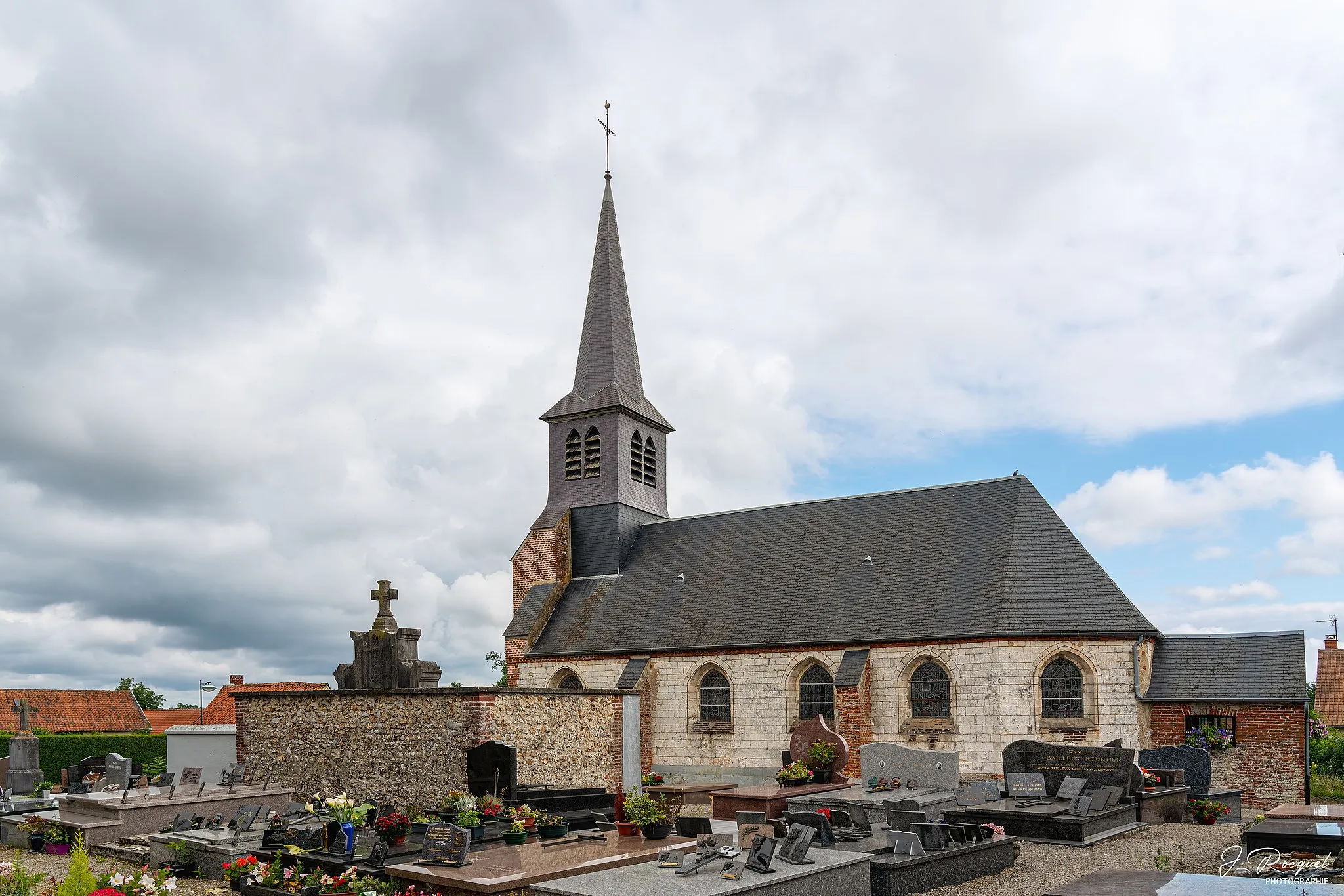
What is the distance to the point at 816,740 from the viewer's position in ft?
61.0

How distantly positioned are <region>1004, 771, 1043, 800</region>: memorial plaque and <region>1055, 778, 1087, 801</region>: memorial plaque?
24cm

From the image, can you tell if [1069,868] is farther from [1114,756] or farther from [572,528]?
[572,528]

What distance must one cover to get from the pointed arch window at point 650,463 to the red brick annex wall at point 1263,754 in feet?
56.5

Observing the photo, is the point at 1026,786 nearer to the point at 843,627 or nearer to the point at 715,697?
the point at 843,627

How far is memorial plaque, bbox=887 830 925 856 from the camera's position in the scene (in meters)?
11.1

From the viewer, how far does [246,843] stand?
12.6 meters

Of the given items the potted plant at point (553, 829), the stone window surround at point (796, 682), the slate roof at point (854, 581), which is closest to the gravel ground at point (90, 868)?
the potted plant at point (553, 829)

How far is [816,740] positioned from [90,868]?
11632 mm

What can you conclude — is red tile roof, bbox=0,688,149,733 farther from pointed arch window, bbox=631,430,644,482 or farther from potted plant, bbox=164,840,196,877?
potted plant, bbox=164,840,196,877

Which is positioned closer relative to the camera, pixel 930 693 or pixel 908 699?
pixel 930 693

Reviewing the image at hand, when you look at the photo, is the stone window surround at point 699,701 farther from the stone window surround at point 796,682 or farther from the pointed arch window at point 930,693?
the pointed arch window at point 930,693

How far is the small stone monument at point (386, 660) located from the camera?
1766 cm

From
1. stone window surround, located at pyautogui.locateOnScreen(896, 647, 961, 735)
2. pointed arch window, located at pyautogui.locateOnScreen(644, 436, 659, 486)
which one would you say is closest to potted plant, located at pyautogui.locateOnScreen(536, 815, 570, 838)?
stone window surround, located at pyautogui.locateOnScreen(896, 647, 961, 735)

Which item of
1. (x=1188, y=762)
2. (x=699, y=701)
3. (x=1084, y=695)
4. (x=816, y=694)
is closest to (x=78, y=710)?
(x=699, y=701)
